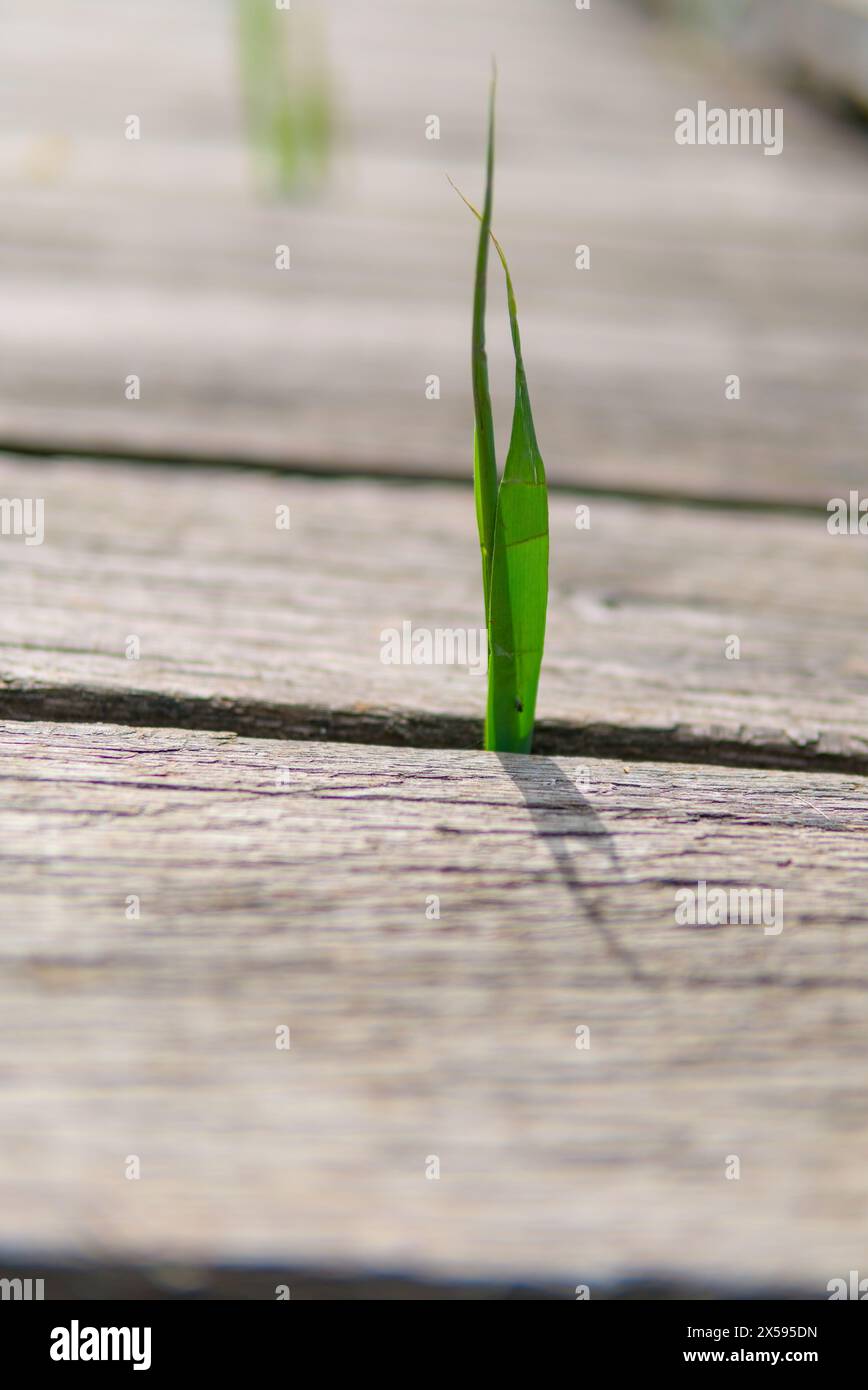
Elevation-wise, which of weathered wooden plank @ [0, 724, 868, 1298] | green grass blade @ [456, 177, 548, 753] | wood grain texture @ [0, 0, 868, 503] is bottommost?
weathered wooden plank @ [0, 724, 868, 1298]

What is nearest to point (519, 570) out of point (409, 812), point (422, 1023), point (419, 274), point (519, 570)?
point (519, 570)

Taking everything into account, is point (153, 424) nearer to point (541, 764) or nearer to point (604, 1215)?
point (541, 764)

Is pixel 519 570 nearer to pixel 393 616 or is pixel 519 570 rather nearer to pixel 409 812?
pixel 409 812

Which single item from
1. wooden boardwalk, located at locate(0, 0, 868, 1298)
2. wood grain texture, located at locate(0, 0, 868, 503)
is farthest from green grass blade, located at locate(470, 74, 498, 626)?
wood grain texture, located at locate(0, 0, 868, 503)

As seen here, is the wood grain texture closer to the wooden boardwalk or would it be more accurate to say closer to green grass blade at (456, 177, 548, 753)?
the wooden boardwalk

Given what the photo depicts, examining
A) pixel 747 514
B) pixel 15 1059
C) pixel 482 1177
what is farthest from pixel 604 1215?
pixel 747 514

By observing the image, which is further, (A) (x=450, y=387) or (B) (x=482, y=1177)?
(A) (x=450, y=387)

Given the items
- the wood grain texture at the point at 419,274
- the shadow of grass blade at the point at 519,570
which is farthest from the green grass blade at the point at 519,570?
the wood grain texture at the point at 419,274
